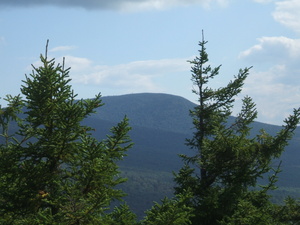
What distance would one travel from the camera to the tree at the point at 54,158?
974 cm

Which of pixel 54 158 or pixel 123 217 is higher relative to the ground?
pixel 54 158

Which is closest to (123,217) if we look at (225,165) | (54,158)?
(54,158)

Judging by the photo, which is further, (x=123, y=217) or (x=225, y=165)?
(x=225, y=165)

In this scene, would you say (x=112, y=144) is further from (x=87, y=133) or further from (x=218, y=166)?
(x=218, y=166)

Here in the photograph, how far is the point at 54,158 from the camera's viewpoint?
10445 millimetres

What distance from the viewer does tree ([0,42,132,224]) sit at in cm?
974

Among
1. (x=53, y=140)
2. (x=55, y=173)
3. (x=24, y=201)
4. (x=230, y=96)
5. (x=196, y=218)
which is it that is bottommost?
(x=196, y=218)

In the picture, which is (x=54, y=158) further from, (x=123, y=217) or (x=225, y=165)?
(x=225, y=165)

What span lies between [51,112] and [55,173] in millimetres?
1402

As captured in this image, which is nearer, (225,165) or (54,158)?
(54,158)

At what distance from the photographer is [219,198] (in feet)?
58.3

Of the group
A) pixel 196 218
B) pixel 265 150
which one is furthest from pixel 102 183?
pixel 265 150

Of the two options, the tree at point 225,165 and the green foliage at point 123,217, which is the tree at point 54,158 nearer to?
the green foliage at point 123,217

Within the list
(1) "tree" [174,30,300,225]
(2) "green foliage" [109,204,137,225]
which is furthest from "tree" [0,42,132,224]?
(1) "tree" [174,30,300,225]
